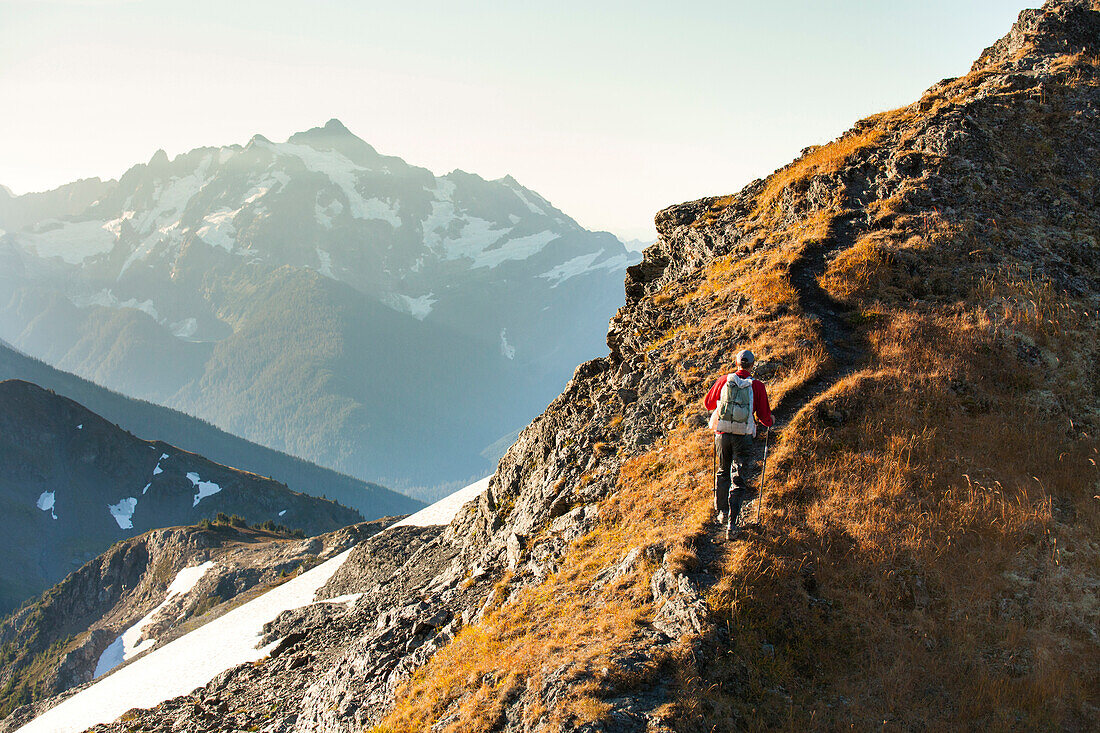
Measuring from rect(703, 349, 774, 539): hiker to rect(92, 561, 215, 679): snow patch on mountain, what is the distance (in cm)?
8698

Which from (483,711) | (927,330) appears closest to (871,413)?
(927,330)

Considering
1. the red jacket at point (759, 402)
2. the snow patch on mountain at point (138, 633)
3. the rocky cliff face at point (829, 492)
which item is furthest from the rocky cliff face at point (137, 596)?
the red jacket at point (759, 402)

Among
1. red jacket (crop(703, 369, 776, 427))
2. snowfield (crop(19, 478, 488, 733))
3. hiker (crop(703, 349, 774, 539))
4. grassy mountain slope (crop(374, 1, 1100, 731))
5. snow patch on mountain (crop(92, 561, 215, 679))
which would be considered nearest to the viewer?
grassy mountain slope (crop(374, 1, 1100, 731))

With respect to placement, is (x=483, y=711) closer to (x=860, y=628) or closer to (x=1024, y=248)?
(x=860, y=628)

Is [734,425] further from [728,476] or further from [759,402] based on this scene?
[728,476]

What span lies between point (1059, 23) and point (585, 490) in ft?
86.5

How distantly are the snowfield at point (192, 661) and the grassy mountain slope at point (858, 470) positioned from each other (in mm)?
17983

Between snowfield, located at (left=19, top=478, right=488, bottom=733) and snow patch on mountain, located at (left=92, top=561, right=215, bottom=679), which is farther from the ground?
snowfield, located at (left=19, top=478, right=488, bottom=733)

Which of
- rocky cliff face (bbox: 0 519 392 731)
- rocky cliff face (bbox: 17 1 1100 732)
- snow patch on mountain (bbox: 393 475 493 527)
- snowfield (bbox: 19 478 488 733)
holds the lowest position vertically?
rocky cliff face (bbox: 0 519 392 731)

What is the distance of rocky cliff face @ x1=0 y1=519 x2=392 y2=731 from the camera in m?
87.5

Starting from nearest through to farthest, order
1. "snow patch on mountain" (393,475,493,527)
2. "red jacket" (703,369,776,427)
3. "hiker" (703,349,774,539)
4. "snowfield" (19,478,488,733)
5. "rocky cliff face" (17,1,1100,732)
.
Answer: "rocky cliff face" (17,1,1100,732), "hiker" (703,349,774,539), "red jacket" (703,369,776,427), "snowfield" (19,478,488,733), "snow patch on mountain" (393,475,493,527)

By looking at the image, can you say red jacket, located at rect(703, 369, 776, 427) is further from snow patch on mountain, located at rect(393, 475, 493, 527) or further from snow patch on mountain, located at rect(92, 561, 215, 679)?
snow patch on mountain, located at rect(92, 561, 215, 679)

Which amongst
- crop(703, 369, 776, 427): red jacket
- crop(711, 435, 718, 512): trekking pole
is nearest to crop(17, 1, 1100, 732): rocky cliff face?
crop(711, 435, 718, 512): trekking pole

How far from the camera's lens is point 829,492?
13539mm
